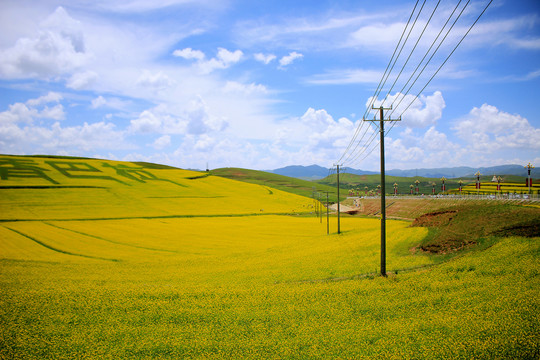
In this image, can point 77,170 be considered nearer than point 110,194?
No

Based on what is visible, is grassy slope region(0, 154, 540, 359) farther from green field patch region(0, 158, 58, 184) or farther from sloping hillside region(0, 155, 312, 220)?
green field patch region(0, 158, 58, 184)

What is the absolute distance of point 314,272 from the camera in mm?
29406

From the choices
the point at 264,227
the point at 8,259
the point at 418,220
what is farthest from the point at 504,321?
the point at 264,227

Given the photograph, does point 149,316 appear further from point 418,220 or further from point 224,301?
point 418,220

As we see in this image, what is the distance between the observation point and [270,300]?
829 inches

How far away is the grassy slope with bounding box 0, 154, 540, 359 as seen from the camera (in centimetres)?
1448

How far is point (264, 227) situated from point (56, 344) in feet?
169

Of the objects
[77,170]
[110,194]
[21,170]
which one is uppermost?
[77,170]

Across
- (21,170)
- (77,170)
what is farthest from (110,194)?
(21,170)

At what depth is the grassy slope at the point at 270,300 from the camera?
570 inches

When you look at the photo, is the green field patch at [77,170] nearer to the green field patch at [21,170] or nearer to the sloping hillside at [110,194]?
the sloping hillside at [110,194]

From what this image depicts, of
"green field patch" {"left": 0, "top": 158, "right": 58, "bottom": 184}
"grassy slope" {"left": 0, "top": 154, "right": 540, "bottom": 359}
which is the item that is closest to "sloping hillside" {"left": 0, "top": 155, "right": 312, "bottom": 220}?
"green field patch" {"left": 0, "top": 158, "right": 58, "bottom": 184}

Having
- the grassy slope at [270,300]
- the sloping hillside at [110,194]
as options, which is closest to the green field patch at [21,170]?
the sloping hillside at [110,194]

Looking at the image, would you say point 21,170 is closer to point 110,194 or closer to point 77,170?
point 77,170
